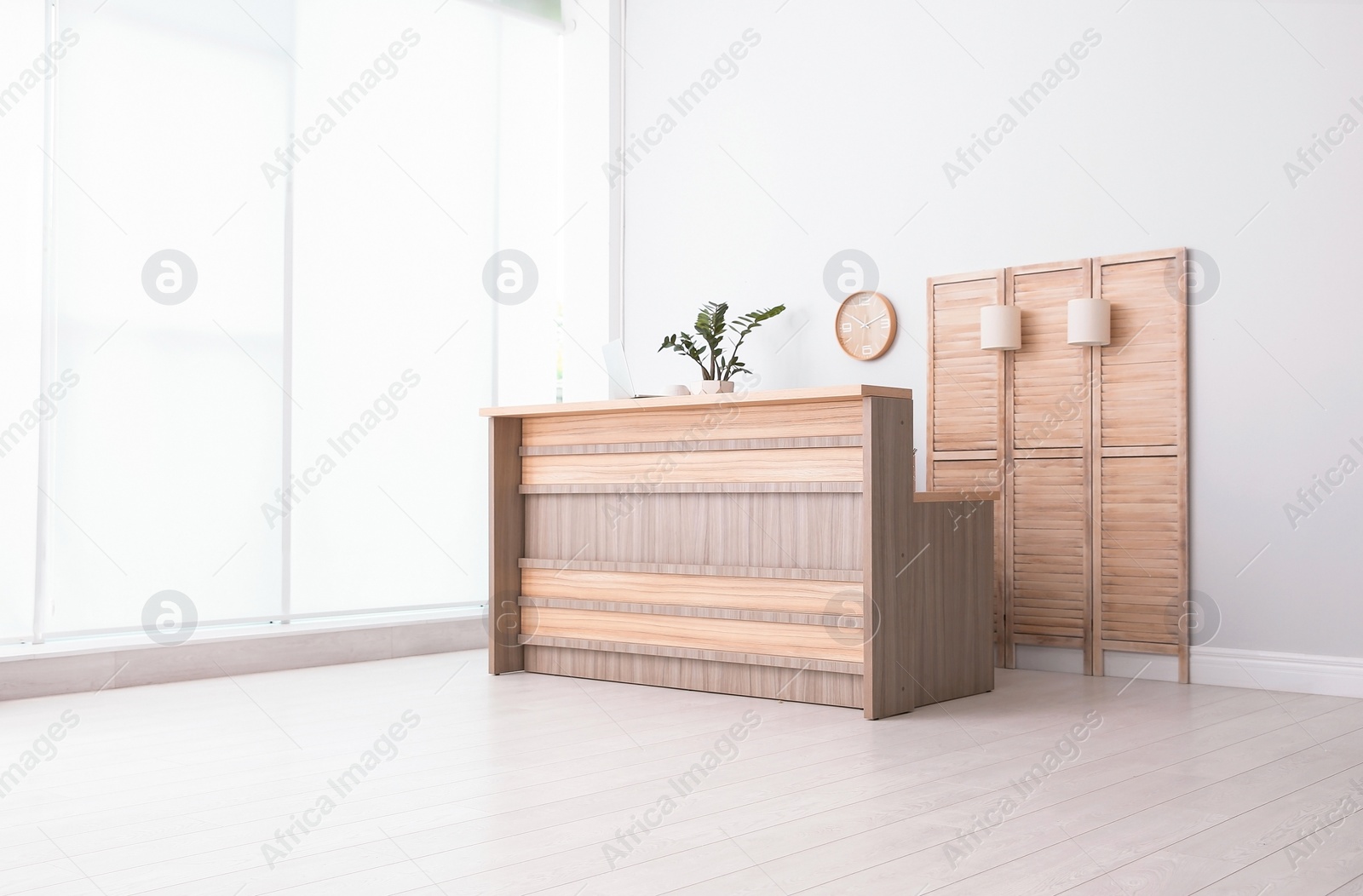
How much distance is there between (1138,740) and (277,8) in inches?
188

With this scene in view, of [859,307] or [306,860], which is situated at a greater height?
[859,307]

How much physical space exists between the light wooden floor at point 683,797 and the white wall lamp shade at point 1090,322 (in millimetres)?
1414

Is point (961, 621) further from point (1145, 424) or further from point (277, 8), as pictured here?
point (277, 8)

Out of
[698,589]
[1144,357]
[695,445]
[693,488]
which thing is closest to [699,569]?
[698,589]

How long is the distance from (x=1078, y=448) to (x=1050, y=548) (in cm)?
44

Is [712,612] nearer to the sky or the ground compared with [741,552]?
nearer to the ground

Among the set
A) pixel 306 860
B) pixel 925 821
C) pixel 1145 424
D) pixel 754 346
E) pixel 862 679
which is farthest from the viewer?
pixel 754 346

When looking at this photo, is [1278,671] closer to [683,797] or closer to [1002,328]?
[1002,328]

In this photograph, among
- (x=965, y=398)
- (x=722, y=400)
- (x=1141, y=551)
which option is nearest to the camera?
(x=722, y=400)

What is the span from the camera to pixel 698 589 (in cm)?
418

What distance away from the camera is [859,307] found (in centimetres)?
554

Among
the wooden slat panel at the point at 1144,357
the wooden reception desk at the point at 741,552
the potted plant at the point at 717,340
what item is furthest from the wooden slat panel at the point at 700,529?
the wooden slat panel at the point at 1144,357

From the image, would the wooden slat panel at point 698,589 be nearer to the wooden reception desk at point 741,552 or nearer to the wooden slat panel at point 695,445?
the wooden reception desk at point 741,552

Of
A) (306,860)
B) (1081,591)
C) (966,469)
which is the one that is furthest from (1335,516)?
(306,860)
